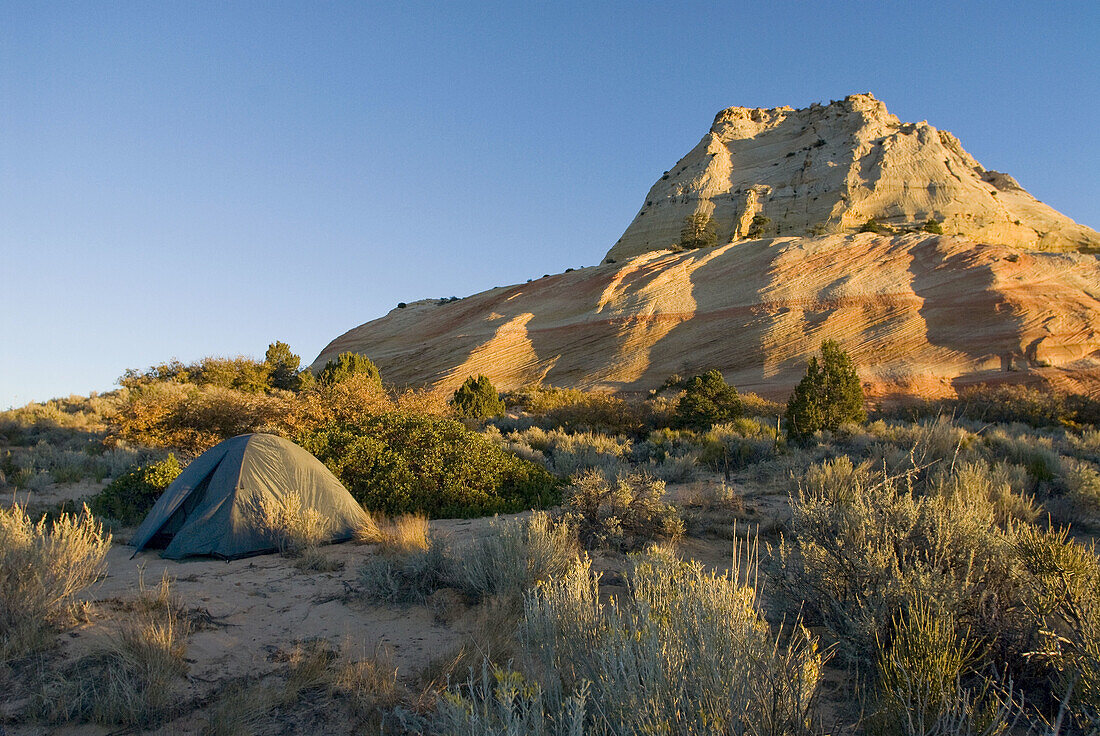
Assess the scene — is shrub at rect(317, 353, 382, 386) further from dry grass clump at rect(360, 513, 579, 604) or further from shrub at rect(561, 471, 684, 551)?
dry grass clump at rect(360, 513, 579, 604)

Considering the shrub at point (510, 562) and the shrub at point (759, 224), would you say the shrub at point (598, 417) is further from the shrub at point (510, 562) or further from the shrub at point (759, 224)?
the shrub at point (759, 224)

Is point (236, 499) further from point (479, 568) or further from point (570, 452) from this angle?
point (570, 452)

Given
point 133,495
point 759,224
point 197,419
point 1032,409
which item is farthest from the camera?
point 759,224

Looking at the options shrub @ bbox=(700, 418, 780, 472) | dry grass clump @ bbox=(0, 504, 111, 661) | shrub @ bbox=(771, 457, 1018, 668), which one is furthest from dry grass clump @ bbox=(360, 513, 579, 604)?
shrub @ bbox=(700, 418, 780, 472)

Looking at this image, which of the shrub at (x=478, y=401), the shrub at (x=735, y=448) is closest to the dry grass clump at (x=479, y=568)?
the shrub at (x=735, y=448)

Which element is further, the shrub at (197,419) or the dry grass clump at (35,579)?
the shrub at (197,419)

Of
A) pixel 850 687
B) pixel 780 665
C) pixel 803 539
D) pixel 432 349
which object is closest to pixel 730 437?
pixel 803 539

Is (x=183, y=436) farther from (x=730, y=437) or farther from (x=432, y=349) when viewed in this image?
(x=432, y=349)

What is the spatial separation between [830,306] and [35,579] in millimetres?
33136

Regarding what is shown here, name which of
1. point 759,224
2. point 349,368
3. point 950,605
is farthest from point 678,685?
point 759,224

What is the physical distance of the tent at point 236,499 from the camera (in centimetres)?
708

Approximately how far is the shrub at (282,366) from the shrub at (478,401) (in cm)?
1140

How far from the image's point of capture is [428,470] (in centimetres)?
1005

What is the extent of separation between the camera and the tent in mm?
7082
